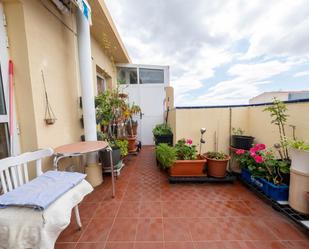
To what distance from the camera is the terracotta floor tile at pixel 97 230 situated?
128cm

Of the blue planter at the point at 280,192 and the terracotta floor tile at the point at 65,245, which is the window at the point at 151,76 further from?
the terracotta floor tile at the point at 65,245

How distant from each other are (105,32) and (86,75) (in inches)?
54.1

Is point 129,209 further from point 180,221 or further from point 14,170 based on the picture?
point 14,170

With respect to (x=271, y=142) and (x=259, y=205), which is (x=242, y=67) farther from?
(x=259, y=205)

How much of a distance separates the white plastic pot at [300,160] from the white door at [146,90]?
375cm

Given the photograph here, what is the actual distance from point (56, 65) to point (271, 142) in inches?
126

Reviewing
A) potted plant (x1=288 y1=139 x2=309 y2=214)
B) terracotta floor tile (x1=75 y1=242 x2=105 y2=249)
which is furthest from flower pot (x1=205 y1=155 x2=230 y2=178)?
terracotta floor tile (x1=75 y1=242 x2=105 y2=249)

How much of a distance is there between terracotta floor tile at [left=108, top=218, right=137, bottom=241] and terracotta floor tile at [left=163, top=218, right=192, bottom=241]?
0.30 metres

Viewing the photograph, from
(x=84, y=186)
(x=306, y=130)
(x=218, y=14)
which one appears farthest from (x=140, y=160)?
(x=218, y=14)

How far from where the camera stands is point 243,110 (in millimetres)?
2717

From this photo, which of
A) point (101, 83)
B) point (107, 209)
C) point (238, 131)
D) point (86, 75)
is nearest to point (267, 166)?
point (238, 131)

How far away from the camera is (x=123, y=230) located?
136 cm

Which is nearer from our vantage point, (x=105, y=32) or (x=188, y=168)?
(x=188, y=168)

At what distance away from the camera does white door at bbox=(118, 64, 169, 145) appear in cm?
493
